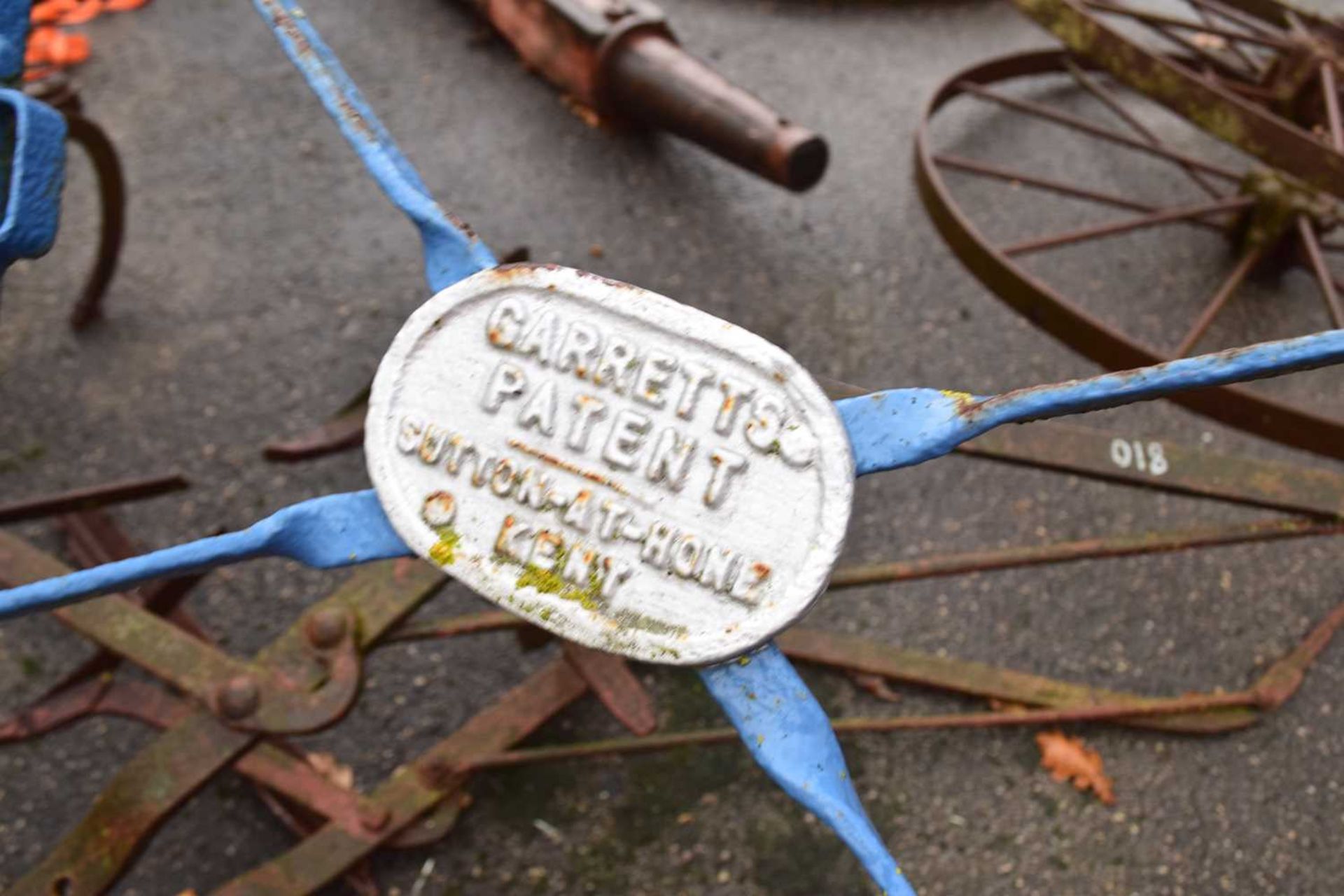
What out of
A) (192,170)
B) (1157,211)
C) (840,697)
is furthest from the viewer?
(192,170)

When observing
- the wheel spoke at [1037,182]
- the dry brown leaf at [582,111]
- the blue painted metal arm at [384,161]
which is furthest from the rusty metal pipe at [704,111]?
the blue painted metal arm at [384,161]

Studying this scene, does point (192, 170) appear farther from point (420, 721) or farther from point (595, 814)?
point (595, 814)

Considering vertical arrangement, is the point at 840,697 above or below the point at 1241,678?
below

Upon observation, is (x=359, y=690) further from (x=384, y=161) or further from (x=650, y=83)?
(x=650, y=83)

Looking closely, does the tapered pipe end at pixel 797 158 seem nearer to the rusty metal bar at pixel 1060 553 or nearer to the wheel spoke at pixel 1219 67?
the wheel spoke at pixel 1219 67

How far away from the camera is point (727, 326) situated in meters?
1.33

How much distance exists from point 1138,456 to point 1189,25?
1886 millimetres

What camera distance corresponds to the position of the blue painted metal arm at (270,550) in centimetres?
131

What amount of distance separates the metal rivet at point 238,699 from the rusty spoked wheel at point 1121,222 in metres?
1.81

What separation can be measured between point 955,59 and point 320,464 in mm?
2742

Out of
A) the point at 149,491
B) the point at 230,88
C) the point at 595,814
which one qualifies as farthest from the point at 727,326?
the point at 230,88

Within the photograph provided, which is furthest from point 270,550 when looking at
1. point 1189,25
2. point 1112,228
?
point 1189,25

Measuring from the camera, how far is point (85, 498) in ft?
7.35

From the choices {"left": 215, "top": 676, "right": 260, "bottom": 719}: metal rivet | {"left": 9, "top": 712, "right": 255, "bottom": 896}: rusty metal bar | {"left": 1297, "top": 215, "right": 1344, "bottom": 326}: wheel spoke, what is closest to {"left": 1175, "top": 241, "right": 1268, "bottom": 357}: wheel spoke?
{"left": 1297, "top": 215, "right": 1344, "bottom": 326}: wheel spoke
